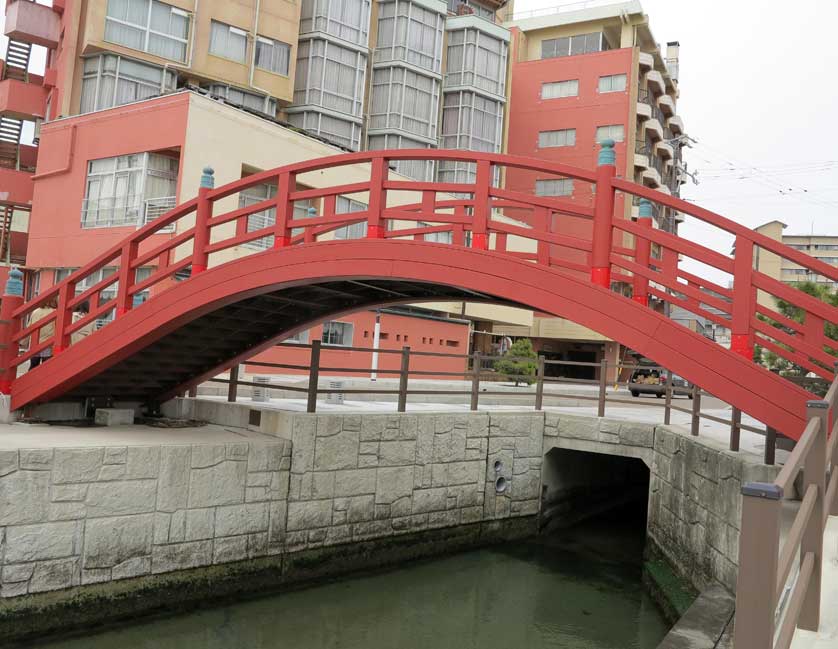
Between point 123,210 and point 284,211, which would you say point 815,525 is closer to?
point 284,211

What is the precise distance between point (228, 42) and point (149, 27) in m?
2.67

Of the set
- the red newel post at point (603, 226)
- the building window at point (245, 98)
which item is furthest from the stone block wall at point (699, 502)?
the building window at point (245, 98)

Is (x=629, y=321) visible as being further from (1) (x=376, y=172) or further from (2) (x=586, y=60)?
(2) (x=586, y=60)

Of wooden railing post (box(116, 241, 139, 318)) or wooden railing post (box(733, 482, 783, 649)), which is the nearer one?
wooden railing post (box(733, 482, 783, 649))

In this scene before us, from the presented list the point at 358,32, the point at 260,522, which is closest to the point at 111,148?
the point at 358,32

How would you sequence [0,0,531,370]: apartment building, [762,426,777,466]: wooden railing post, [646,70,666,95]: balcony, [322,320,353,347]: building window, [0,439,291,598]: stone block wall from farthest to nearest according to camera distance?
[646,70,666,95]: balcony
[322,320,353,347]: building window
[0,0,531,370]: apartment building
[762,426,777,466]: wooden railing post
[0,439,291,598]: stone block wall

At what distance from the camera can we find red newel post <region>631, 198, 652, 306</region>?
624 centimetres

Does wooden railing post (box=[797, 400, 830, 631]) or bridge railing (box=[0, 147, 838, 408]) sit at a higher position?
bridge railing (box=[0, 147, 838, 408])

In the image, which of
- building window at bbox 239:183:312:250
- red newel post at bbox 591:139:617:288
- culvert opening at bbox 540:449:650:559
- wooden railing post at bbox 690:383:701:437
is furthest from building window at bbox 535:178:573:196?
red newel post at bbox 591:139:617:288

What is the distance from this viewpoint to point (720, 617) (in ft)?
21.5

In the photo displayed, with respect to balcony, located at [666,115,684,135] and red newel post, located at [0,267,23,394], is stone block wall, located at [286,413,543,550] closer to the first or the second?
red newel post, located at [0,267,23,394]

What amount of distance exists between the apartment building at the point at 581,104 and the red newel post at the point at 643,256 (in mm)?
27901

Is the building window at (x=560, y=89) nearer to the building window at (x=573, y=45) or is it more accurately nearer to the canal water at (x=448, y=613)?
the building window at (x=573, y=45)

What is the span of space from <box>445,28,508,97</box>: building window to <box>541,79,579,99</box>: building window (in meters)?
6.00
